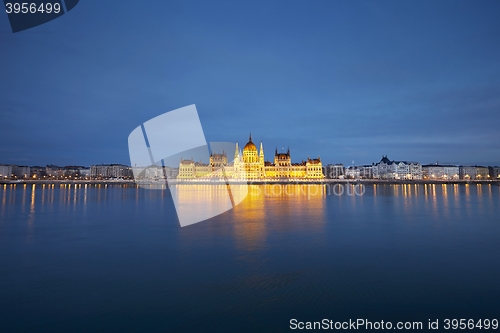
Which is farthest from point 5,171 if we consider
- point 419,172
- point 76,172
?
point 419,172

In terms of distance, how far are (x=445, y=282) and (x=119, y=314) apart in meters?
8.51

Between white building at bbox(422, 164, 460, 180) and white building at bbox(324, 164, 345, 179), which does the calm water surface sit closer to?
white building at bbox(422, 164, 460, 180)

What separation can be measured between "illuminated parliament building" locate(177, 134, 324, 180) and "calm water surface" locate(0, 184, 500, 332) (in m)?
94.8

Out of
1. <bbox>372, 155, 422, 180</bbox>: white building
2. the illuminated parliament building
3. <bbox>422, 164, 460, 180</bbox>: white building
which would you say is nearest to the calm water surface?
the illuminated parliament building

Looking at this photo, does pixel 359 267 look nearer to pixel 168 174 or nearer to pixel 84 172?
pixel 168 174

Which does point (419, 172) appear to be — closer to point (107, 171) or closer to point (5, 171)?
point (107, 171)

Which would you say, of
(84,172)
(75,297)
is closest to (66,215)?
(75,297)

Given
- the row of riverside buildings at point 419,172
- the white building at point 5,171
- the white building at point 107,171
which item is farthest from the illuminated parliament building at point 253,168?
the white building at point 5,171

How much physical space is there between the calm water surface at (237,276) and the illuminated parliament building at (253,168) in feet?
311

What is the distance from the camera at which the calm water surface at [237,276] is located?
7.12 metres

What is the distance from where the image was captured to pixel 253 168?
370 feet

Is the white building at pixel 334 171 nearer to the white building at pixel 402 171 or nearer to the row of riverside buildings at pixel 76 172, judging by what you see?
the white building at pixel 402 171

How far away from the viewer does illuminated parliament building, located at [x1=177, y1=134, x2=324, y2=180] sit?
112938 mm

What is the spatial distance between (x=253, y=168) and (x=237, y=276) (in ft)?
339
